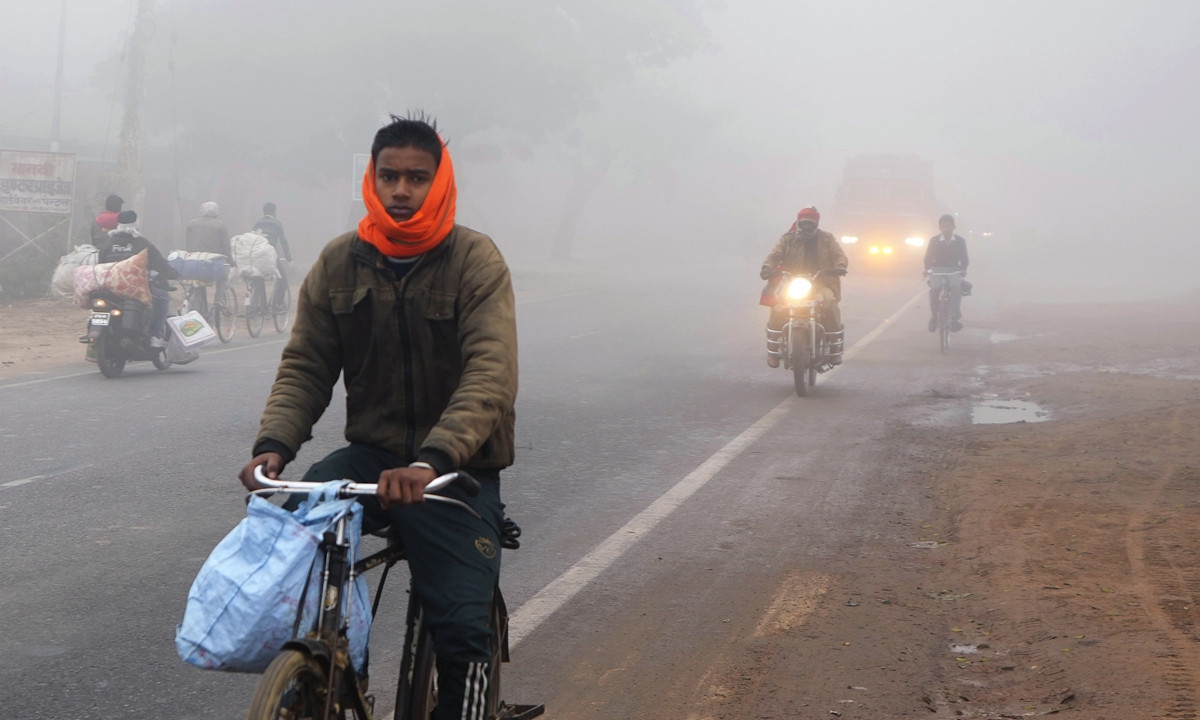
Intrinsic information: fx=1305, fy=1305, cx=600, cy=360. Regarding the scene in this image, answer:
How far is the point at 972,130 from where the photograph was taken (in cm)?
9362

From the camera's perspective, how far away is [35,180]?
2183cm

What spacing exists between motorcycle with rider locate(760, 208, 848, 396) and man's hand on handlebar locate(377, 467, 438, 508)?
975cm

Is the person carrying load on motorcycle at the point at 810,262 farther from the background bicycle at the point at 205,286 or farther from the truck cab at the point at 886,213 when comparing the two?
the truck cab at the point at 886,213

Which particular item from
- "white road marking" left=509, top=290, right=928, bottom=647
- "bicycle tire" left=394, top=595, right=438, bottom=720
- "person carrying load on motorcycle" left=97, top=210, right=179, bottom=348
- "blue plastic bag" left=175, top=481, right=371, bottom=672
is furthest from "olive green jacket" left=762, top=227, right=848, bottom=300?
"blue plastic bag" left=175, top=481, right=371, bottom=672

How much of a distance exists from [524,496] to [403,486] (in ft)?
16.5

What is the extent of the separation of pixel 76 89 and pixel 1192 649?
5445cm

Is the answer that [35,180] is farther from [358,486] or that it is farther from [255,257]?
[358,486]

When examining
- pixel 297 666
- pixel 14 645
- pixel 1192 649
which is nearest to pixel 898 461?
pixel 1192 649

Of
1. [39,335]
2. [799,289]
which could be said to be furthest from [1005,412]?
[39,335]

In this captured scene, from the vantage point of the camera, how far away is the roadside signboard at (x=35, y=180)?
21734 millimetres

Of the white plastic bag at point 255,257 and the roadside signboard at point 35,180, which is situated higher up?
the roadside signboard at point 35,180

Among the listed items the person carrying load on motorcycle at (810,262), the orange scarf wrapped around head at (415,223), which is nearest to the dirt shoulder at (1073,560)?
the person carrying load on motorcycle at (810,262)

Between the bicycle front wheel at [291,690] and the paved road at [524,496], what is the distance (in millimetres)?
1426

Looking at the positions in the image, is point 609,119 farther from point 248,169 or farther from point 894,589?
point 894,589
